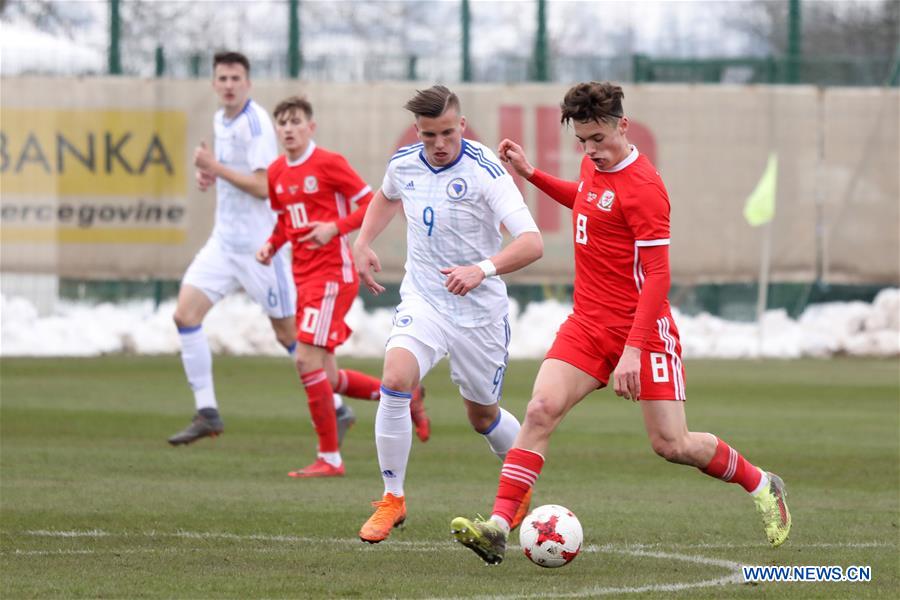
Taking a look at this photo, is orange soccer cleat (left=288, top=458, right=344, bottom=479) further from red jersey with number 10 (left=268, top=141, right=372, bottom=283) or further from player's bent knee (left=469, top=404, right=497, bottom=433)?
player's bent knee (left=469, top=404, right=497, bottom=433)

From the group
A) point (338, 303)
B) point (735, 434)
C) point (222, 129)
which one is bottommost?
point (735, 434)

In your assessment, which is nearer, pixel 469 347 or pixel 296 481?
pixel 469 347

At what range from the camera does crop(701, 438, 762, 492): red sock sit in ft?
24.6

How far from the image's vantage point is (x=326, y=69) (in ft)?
74.0

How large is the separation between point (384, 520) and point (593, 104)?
2071 millimetres

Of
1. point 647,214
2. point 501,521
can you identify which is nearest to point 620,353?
point 647,214

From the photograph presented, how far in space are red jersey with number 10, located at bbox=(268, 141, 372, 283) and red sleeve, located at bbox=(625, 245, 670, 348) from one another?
387 centimetres

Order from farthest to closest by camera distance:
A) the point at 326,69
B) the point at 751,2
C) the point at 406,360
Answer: the point at 751,2, the point at 326,69, the point at 406,360

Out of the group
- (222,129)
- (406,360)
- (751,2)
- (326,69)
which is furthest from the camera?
(751,2)

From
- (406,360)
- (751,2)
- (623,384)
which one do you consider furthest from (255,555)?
(751,2)

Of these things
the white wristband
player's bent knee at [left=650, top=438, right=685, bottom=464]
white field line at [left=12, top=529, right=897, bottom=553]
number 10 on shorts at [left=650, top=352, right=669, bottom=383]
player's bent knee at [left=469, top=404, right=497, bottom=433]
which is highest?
the white wristband

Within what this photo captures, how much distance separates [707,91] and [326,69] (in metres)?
5.20

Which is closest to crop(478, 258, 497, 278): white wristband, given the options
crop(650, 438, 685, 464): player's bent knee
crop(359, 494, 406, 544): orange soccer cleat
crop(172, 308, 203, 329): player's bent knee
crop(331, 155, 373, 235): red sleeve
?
crop(650, 438, 685, 464): player's bent knee

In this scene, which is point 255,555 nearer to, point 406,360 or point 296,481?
point 406,360
